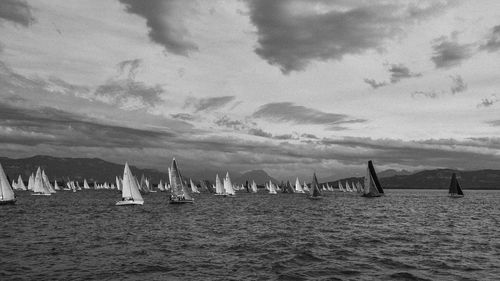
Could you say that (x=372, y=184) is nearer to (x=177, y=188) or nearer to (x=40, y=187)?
(x=177, y=188)

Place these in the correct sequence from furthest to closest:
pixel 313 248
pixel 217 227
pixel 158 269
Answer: pixel 217 227
pixel 313 248
pixel 158 269

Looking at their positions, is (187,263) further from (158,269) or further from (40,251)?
(40,251)

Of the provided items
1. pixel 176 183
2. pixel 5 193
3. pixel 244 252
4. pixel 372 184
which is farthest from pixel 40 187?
pixel 244 252

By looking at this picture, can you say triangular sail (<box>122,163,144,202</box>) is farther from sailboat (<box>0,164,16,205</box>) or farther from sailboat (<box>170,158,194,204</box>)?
sailboat (<box>0,164,16,205</box>)

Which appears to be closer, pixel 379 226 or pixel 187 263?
pixel 187 263

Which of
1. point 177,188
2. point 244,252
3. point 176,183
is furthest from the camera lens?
point 177,188

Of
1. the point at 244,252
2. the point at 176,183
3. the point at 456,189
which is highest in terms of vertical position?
the point at 176,183

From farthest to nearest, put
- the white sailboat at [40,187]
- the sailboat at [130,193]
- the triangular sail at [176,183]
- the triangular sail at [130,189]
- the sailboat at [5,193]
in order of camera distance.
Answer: the white sailboat at [40,187] < the triangular sail at [176,183] < the sailboat at [130,193] < the triangular sail at [130,189] < the sailboat at [5,193]

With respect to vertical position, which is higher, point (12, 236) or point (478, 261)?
point (12, 236)

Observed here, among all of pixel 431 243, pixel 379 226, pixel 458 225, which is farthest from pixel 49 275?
pixel 458 225

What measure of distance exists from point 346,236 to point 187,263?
21842mm

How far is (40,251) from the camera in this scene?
113 feet

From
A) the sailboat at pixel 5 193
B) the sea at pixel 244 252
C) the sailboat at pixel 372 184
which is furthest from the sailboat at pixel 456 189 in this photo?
the sailboat at pixel 5 193

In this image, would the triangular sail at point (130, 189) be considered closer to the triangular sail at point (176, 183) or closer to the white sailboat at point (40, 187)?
the triangular sail at point (176, 183)
